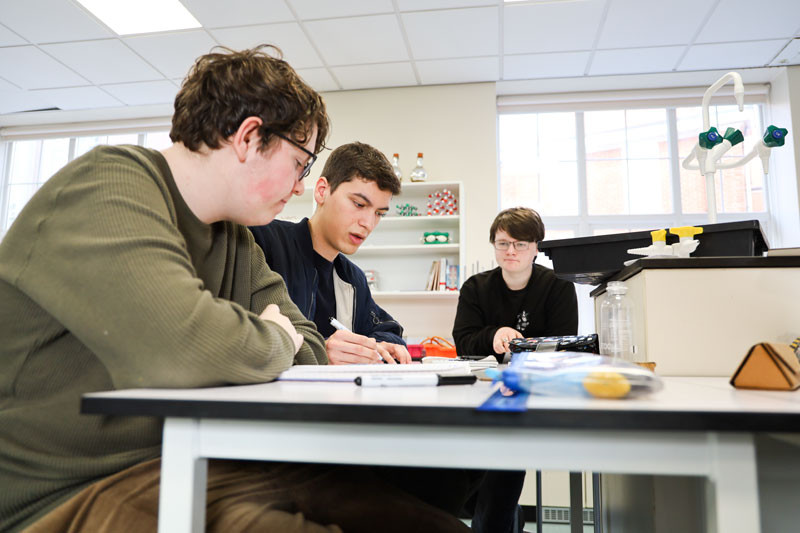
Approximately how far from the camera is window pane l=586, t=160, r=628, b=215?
439 cm

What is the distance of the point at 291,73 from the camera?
995 millimetres

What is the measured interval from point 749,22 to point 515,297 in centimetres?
250

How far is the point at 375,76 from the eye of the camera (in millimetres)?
4254

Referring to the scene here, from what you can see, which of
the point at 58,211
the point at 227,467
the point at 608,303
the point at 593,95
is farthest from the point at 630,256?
the point at 593,95

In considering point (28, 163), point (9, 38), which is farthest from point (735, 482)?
point (28, 163)

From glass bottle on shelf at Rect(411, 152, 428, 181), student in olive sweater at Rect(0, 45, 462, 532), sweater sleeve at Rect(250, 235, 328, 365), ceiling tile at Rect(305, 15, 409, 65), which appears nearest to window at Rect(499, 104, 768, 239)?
glass bottle on shelf at Rect(411, 152, 428, 181)

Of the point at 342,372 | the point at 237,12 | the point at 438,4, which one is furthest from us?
the point at 237,12

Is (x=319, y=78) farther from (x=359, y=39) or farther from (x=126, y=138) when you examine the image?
(x=126, y=138)

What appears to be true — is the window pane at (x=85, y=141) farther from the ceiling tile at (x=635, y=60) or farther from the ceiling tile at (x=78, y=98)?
the ceiling tile at (x=635, y=60)

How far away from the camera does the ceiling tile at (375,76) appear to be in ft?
13.5

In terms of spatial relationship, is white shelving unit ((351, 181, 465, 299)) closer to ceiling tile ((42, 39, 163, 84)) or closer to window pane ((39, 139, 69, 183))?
ceiling tile ((42, 39, 163, 84))

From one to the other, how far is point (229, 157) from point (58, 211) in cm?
28

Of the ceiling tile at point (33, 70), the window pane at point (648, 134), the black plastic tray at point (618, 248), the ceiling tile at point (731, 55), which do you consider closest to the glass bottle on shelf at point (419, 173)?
the window pane at point (648, 134)

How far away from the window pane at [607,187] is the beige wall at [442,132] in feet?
2.77
